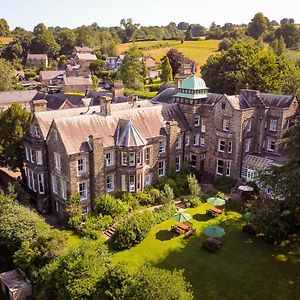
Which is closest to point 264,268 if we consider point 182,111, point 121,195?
point 121,195

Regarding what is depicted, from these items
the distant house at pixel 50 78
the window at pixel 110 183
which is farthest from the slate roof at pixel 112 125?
the distant house at pixel 50 78

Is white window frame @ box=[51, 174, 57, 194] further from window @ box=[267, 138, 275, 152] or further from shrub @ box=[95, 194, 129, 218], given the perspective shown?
window @ box=[267, 138, 275, 152]

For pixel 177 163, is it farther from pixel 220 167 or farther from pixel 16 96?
pixel 16 96

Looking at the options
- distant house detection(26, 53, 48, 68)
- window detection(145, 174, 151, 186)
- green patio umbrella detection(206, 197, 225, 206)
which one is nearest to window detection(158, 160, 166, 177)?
window detection(145, 174, 151, 186)

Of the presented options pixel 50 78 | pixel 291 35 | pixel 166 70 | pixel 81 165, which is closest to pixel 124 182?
Result: pixel 81 165

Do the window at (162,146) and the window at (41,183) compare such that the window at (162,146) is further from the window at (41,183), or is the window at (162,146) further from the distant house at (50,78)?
the distant house at (50,78)

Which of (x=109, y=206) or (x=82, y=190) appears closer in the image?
(x=109, y=206)

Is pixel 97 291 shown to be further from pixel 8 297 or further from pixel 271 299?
pixel 271 299
